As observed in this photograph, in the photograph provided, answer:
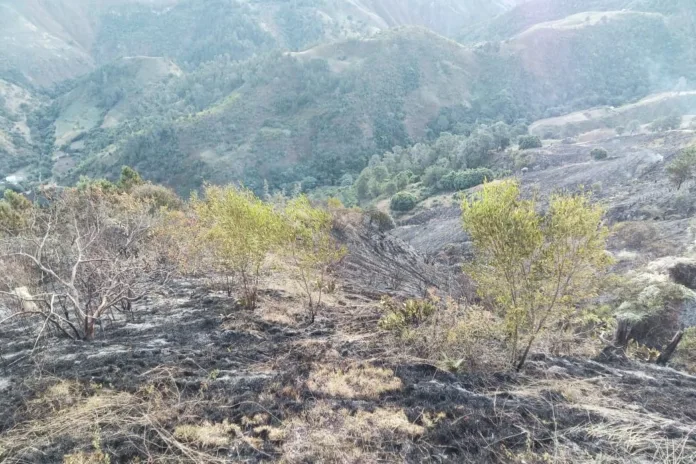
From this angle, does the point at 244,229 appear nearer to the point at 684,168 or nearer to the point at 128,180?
the point at 128,180

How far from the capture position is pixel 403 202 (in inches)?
1859

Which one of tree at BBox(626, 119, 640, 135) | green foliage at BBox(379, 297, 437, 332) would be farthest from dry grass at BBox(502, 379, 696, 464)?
tree at BBox(626, 119, 640, 135)

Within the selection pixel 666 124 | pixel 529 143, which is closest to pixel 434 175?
pixel 529 143

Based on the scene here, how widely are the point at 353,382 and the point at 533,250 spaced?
4.29 metres

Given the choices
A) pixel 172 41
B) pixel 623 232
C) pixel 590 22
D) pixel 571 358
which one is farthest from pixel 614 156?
pixel 172 41

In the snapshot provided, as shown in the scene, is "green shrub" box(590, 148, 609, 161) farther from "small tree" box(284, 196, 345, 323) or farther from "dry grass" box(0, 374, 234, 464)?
"dry grass" box(0, 374, 234, 464)

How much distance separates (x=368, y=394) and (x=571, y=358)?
498 cm

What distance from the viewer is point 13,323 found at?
1097 centimetres

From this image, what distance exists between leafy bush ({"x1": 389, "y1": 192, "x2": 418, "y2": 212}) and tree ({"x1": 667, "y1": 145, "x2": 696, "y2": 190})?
24092mm

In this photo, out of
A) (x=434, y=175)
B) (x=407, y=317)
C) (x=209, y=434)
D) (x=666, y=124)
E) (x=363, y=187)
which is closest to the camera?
(x=209, y=434)

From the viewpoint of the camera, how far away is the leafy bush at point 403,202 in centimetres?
4712

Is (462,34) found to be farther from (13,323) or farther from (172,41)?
(13,323)

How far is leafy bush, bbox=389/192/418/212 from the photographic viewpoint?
47125 mm

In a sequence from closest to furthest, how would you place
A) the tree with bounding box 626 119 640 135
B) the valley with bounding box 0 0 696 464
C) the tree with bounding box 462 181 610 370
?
the valley with bounding box 0 0 696 464, the tree with bounding box 462 181 610 370, the tree with bounding box 626 119 640 135
